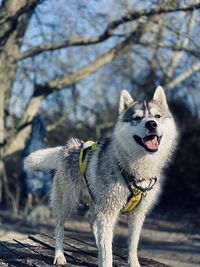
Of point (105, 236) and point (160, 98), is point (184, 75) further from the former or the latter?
point (105, 236)

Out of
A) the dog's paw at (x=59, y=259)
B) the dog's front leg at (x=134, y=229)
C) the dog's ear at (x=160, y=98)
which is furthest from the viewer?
the dog's paw at (x=59, y=259)

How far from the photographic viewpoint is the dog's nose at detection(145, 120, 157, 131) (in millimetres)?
5766

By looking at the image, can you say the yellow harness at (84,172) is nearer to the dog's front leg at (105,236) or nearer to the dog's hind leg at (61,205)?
the dog's front leg at (105,236)

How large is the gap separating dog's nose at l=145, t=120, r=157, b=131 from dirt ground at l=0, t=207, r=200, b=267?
19.4 ft

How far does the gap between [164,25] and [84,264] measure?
8.50 meters

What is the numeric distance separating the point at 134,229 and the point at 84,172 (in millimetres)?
863

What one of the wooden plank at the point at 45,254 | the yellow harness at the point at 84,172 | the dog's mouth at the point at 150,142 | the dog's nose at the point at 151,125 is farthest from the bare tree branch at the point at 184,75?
the dog's nose at the point at 151,125

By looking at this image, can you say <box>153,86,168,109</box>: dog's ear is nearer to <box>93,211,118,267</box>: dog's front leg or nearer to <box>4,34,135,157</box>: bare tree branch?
<box>93,211,118,267</box>: dog's front leg

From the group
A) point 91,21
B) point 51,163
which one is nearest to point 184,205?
point 91,21

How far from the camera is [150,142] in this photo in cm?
590

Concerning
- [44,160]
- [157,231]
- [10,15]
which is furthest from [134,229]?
[157,231]

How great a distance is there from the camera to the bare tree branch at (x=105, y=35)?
12656mm

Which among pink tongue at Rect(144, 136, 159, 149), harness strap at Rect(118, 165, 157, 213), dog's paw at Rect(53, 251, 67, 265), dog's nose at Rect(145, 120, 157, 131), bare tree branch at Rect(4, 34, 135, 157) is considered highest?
bare tree branch at Rect(4, 34, 135, 157)

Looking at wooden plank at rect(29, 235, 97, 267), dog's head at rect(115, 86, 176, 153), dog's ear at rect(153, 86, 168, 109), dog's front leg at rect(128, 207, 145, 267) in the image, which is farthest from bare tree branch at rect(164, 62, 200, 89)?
dog's head at rect(115, 86, 176, 153)
